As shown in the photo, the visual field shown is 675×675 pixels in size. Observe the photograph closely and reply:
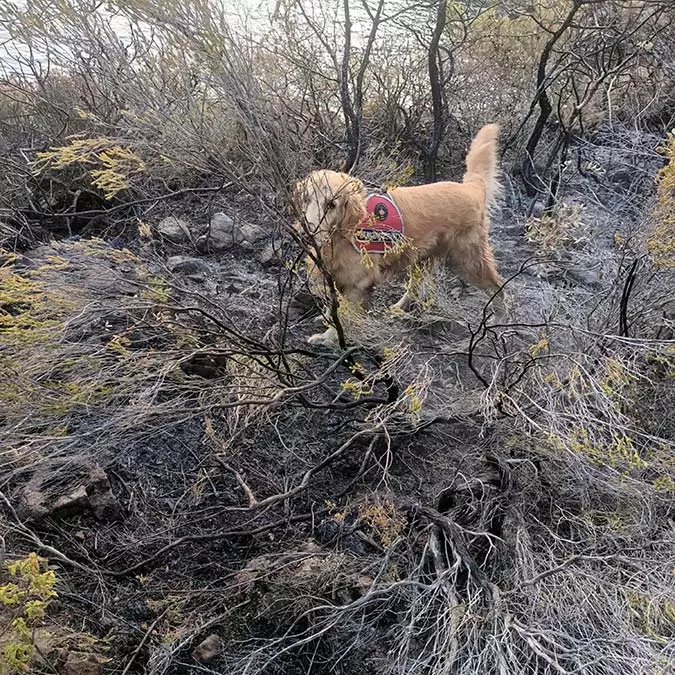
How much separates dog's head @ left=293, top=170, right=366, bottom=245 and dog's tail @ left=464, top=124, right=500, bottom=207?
1673mm

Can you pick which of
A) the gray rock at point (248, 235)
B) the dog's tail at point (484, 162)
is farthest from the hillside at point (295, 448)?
the gray rock at point (248, 235)

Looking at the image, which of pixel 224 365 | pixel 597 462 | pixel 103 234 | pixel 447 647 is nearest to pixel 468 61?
pixel 103 234

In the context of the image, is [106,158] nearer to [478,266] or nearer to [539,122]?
[478,266]

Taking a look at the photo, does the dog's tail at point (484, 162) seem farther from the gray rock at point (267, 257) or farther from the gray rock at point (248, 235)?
the gray rock at point (248, 235)

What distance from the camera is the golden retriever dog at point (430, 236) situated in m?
3.92

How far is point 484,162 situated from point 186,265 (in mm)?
2583

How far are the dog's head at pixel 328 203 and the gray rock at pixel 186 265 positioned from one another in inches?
76.2

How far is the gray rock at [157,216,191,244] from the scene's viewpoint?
18.0 ft

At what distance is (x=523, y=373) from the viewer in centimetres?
304

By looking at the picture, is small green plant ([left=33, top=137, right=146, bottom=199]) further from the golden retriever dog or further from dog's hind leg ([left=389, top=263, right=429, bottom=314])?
dog's hind leg ([left=389, top=263, right=429, bottom=314])

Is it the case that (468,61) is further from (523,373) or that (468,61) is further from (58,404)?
(58,404)

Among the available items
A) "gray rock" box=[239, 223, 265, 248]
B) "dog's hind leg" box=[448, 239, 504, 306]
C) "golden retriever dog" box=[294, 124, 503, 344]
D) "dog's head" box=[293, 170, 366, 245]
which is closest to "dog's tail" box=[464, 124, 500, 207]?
"golden retriever dog" box=[294, 124, 503, 344]

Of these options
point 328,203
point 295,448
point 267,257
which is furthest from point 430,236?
point 295,448

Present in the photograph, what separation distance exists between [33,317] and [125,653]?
170cm
